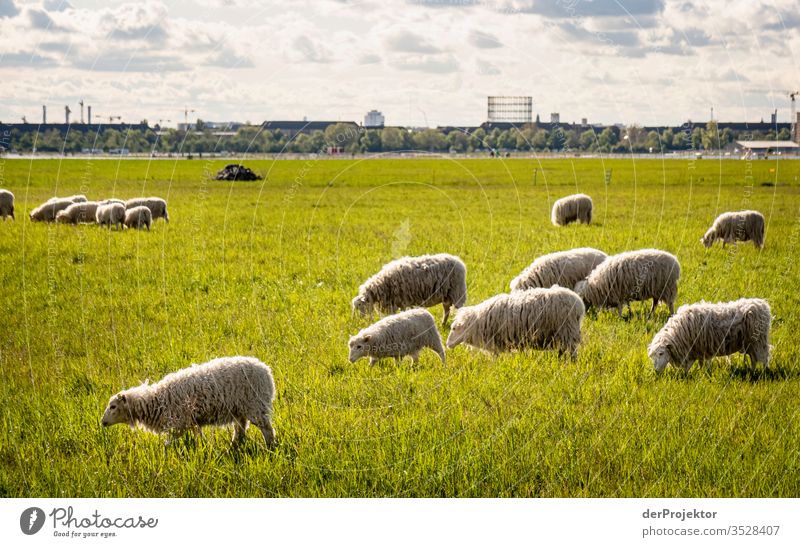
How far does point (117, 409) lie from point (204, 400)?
75 centimetres

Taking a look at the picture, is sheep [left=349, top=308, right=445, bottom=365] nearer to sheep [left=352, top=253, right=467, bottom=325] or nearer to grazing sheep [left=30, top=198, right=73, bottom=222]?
sheep [left=352, top=253, right=467, bottom=325]

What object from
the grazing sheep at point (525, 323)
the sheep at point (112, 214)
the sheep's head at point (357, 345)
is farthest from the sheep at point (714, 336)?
the sheep at point (112, 214)

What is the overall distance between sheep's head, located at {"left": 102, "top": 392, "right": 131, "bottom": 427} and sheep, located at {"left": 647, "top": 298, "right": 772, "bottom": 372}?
528 cm

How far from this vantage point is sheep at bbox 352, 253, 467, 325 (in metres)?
10.8

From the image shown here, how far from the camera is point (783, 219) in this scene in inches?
914

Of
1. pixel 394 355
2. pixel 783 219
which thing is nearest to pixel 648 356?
pixel 394 355

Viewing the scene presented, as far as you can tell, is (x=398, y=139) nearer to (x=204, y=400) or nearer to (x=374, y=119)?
(x=374, y=119)

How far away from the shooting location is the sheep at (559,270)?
37.3 feet
